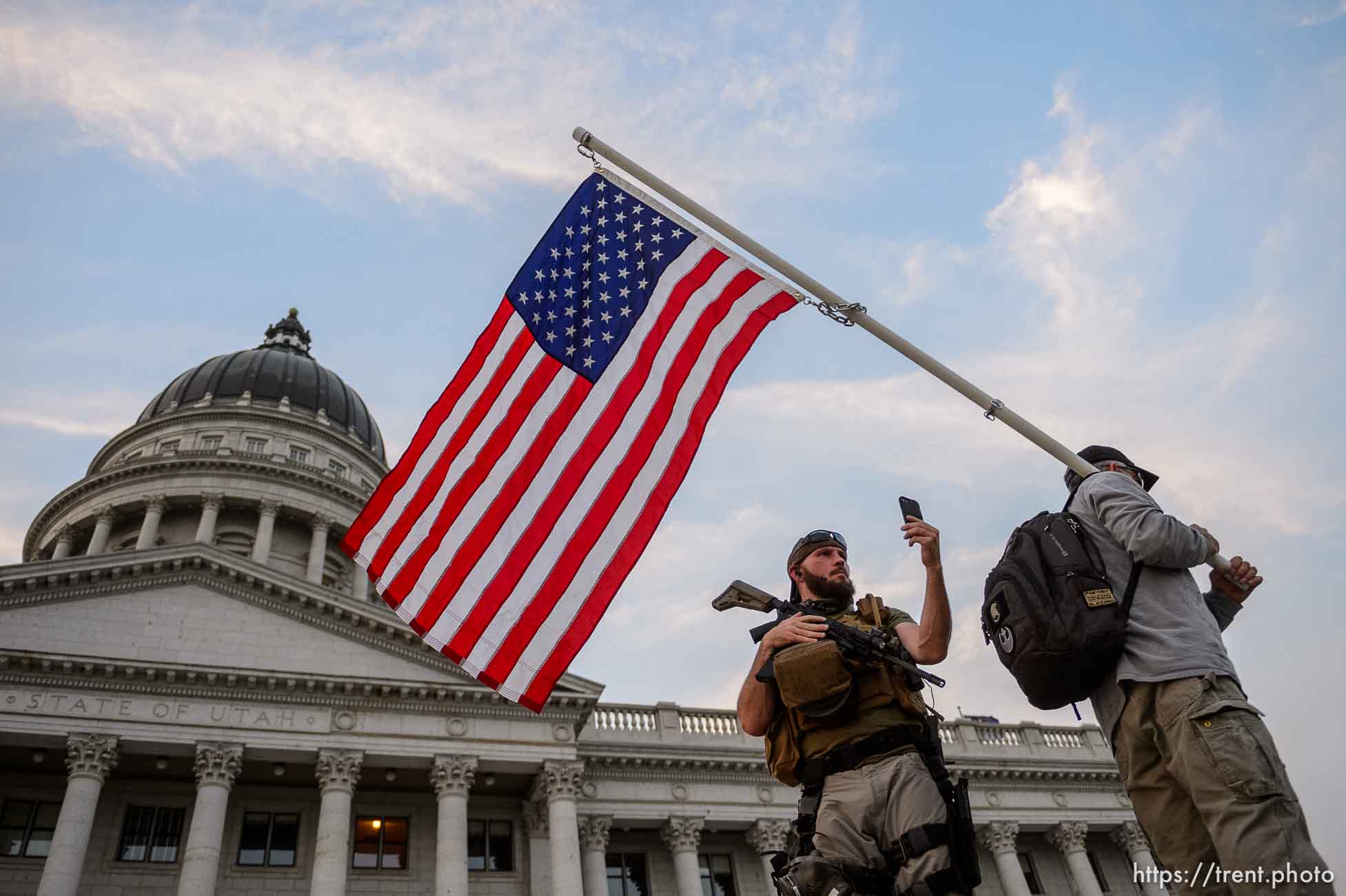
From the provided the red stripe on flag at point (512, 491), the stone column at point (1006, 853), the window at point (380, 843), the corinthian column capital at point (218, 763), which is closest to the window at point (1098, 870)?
the stone column at point (1006, 853)

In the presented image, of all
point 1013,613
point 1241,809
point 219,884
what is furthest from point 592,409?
point 219,884

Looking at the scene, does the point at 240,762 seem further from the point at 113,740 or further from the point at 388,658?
the point at 388,658

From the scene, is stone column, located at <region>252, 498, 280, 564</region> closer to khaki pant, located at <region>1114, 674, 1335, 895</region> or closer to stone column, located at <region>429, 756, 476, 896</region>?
stone column, located at <region>429, 756, 476, 896</region>

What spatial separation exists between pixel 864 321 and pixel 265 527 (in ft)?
138

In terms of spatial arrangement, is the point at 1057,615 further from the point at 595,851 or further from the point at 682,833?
the point at 682,833

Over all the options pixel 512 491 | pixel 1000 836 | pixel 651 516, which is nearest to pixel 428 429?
pixel 512 491

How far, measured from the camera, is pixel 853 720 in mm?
4672

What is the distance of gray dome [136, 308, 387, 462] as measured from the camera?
177ft

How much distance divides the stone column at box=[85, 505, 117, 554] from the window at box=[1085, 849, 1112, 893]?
144ft

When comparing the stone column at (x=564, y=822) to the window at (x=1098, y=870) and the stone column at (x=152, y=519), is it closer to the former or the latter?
the window at (x=1098, y=870)

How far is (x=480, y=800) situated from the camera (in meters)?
28.7

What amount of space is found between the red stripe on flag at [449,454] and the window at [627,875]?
24123 mm

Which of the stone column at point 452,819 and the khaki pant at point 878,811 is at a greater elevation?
the stone column at point 452,819

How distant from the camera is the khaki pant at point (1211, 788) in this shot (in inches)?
147
